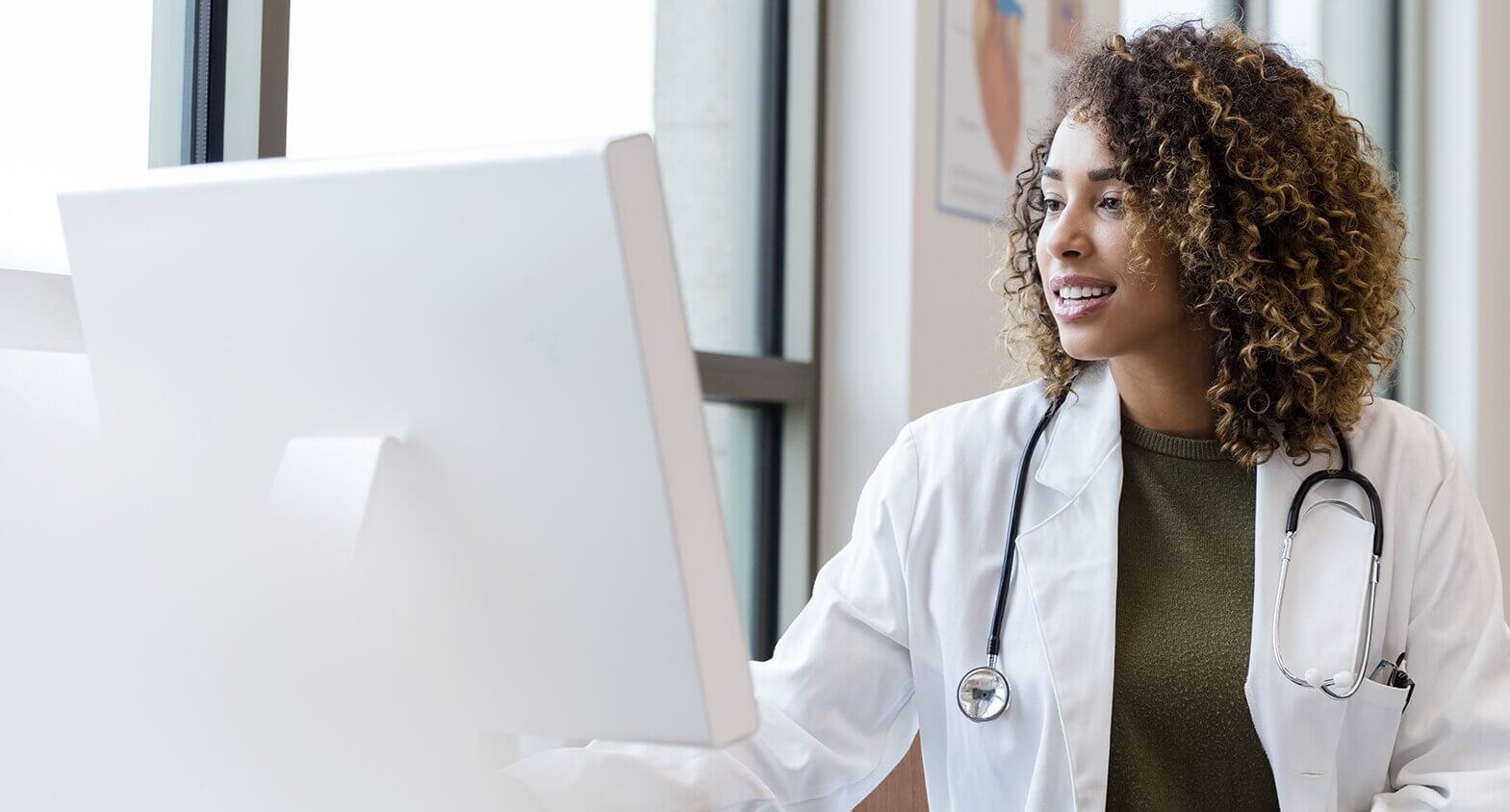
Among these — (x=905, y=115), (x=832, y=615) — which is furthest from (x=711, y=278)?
(x=832, y=615)

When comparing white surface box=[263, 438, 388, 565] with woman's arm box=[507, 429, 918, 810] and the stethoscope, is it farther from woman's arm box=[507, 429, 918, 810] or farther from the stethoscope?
the stethoscope

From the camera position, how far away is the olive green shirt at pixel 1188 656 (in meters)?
1.37

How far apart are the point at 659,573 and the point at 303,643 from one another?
17 centimetres

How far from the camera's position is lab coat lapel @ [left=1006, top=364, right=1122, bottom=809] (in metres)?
1.36

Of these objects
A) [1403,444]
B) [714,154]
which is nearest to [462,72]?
[714,154]

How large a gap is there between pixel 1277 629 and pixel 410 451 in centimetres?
97

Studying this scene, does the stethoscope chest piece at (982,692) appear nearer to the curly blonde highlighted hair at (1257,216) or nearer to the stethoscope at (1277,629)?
the stethoscope at (1277,629)

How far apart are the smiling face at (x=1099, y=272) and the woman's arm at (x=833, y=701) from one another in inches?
8.9

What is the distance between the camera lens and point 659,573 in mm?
596

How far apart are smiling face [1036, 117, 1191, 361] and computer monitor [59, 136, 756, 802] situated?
90 centimetres

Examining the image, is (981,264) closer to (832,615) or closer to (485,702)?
(832,615)

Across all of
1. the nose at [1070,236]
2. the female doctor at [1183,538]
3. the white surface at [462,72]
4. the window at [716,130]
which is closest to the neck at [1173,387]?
the female doctor at [1183,538]

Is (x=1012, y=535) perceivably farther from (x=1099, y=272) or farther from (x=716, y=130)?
(x=716, y=130)

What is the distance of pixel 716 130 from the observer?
96.3 inches
